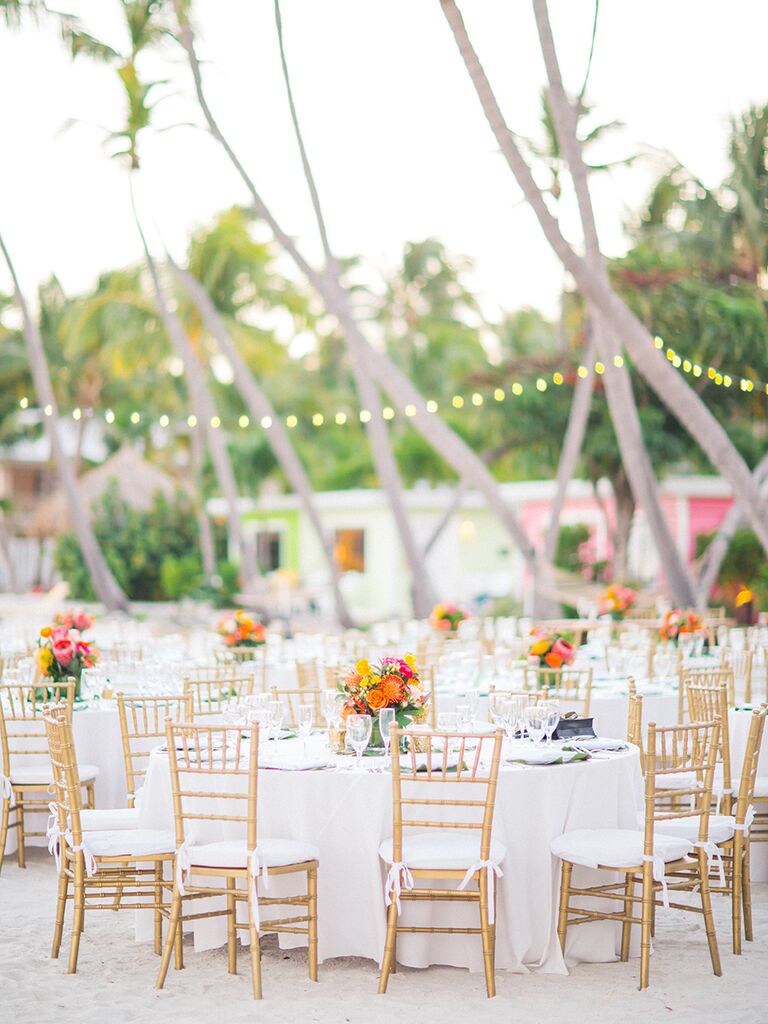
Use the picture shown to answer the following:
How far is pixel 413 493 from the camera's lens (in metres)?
28.6

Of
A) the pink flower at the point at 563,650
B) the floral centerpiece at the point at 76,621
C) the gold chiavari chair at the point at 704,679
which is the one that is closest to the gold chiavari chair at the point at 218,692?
the floral centerpiece at the point at 76,621

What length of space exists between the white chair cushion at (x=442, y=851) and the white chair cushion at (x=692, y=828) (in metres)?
0.76

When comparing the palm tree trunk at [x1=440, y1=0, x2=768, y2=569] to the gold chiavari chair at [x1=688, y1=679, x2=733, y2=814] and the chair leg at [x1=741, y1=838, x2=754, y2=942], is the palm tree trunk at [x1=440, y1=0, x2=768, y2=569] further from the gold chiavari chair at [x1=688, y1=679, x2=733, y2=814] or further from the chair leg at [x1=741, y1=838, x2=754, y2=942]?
the chair leg at [x1=741, y1=838, x2=754, y2=942]

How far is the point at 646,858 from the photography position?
5.29 m

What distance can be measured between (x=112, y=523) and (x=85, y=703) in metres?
19.7

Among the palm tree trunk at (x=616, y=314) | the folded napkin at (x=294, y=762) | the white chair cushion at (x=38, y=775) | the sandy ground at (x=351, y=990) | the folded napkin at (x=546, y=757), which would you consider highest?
the palm tree trunk at (x=616, y=314)

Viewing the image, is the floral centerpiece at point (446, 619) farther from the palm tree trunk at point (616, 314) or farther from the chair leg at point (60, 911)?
the chair leg at point (60, 911)

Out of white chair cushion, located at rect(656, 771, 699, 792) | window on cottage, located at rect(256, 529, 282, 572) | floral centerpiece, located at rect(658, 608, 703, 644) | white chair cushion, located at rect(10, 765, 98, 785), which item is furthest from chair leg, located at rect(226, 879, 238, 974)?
window on cottage, located at rect(256, 529, 282, 572)

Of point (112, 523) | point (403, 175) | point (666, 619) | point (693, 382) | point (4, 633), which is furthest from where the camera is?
point (403, 175)

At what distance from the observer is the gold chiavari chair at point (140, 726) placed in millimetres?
6595

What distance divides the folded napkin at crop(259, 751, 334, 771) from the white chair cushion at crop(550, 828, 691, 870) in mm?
991

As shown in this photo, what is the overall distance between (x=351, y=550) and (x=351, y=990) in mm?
24188

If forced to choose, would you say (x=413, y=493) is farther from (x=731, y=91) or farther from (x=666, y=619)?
(x=666, y=619)

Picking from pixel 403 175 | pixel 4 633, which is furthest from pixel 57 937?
pixel 403 175
